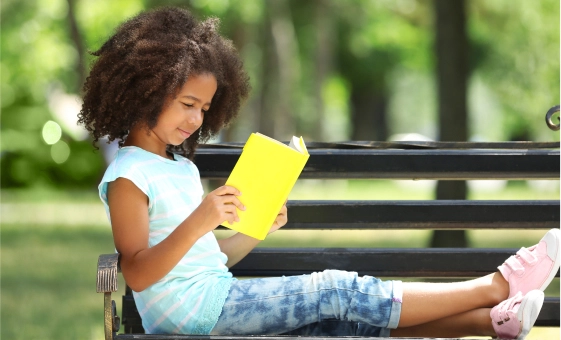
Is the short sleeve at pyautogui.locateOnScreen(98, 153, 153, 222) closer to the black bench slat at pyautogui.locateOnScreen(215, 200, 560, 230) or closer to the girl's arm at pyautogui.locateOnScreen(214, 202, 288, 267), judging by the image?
the girl's arm at pyautogui.locateOnScreen(214, 202, 288, 267)

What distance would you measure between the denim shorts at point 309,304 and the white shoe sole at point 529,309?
34 centimetres

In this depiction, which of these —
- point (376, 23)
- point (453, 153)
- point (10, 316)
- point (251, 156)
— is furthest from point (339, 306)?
point (376, 23)

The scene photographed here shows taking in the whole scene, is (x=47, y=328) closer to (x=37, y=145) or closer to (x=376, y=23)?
(x=37, y=145)

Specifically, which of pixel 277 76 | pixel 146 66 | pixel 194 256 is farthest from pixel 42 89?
pixel 194 256

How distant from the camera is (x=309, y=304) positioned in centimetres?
234

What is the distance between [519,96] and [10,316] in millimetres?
20180

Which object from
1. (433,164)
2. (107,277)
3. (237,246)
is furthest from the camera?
(433,164)

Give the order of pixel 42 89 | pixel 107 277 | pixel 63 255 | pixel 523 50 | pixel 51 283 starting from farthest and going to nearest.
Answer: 1. pixel 42 89
2. pixel 523 50
3. pixel 63 255
4. pixel 51 283
5. pixel 107 277

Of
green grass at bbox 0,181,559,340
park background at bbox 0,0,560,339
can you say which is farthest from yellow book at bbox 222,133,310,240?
green grass at bbox 0,181,559,340

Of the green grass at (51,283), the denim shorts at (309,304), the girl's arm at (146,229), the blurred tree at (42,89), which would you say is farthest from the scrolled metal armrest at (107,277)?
the blurred tree at (42,89)

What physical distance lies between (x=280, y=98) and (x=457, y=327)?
1861 centimetres

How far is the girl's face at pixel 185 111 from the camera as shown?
2467 millimetres

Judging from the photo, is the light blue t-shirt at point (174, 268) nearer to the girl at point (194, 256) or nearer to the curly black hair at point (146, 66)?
the girl at point (194, 256)

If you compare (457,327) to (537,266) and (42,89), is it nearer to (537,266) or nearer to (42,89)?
(537,266)
